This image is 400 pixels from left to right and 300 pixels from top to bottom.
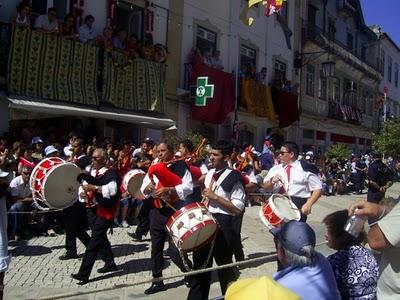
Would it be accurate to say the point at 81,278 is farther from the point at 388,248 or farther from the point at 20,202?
the point at 388,248

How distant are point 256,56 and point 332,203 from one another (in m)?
7.15

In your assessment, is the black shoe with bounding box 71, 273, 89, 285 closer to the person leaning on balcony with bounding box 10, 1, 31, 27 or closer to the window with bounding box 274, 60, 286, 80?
the person leaning on balcony with bounding box 10, 1, 31, 27

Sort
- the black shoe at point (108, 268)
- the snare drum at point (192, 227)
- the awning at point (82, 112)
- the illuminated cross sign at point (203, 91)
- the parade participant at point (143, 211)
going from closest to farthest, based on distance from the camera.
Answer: the snare drum at point (192, 227) → the black shoe at point (108, 268) → the parade participant at point (143, 211) → the awning at point (82, 112) → the illuminated cross sign at point (203, 91)

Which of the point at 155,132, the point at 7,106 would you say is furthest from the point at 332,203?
the point at 7,106

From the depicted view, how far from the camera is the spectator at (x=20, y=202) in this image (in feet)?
29.2

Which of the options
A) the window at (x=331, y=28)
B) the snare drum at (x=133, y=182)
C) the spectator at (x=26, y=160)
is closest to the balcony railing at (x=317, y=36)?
the window at (x=331, y=28)

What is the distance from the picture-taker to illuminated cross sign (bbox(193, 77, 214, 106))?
1680 cm

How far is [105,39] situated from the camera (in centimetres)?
1416

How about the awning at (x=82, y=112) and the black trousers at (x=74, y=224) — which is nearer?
the black trousers at (x=74, y=224)

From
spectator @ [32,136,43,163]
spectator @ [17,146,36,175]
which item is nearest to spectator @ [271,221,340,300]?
spectator @ [17,146,36,175]

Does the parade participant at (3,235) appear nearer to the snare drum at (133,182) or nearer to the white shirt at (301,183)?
the snare drum at (133,182)

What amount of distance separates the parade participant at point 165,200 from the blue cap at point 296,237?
3113 mm

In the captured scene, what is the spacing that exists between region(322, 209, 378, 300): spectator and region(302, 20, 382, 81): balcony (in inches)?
918

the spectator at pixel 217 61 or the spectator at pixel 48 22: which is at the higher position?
the spectator at pixel 217 61
